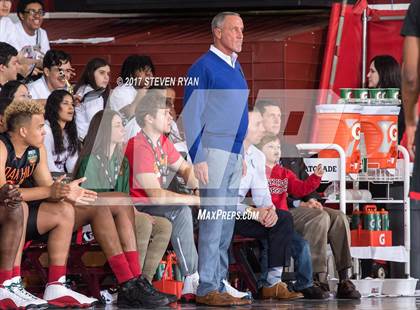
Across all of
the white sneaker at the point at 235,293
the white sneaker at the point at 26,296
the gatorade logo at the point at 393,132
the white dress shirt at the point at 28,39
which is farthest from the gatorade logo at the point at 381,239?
the white sneaker at the point at 26,296

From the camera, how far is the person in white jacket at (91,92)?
32.4 ft

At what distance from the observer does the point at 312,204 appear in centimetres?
1009

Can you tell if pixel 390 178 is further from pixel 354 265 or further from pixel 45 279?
pixel 45 279

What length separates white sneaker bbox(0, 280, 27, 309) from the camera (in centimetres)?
803

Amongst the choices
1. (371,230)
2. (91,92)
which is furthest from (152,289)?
(371,230)

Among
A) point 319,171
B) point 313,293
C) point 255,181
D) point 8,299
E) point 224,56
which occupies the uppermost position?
point 224,56

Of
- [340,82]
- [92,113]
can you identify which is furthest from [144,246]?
[340,82]

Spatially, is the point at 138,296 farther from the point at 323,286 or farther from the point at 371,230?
the point at 371,230

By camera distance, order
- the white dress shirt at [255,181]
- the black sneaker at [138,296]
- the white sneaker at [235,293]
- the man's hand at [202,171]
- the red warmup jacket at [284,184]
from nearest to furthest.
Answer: the black sneaker at [138,296], the man's hand at [202,171], the white sneaker at [235,293], the white dress shirt at [255,181], the red warmup jacket at [284,184]

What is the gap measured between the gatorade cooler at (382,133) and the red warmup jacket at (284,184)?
91 centimetres

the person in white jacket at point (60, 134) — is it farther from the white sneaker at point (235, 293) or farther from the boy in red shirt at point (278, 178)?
the boy in red shirt at point (278, 178)

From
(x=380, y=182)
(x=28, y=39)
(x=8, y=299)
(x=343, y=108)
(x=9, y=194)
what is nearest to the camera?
(x=9, y=194)

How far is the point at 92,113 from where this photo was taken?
32.7 ft

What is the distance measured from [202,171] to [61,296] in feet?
4.10
